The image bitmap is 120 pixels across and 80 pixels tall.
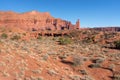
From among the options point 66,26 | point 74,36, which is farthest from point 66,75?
point 66,26

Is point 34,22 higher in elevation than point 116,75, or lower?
higher

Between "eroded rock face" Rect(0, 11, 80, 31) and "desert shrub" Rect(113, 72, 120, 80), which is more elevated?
"eroded rock face" Rect(0, 11, 80, 31)

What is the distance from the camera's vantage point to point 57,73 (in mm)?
16125

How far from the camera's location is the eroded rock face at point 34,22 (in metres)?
113

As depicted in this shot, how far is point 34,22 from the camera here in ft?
395

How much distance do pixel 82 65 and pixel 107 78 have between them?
10.1ft

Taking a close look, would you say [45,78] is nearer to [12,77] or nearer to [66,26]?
[12,77]

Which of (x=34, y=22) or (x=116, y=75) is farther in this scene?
(x=34, y=22)

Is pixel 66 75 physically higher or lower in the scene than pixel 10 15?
lower

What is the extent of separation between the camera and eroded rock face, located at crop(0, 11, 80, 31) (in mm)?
112812

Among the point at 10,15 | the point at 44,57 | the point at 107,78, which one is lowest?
the point at 107,78

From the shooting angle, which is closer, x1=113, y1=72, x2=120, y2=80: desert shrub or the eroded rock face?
x1=113, y1=72, x2=120, y2=80: desert shrub

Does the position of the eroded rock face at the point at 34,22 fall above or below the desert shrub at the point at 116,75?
above

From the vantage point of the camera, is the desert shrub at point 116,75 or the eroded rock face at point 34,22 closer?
the desert shrub at point 116,75
